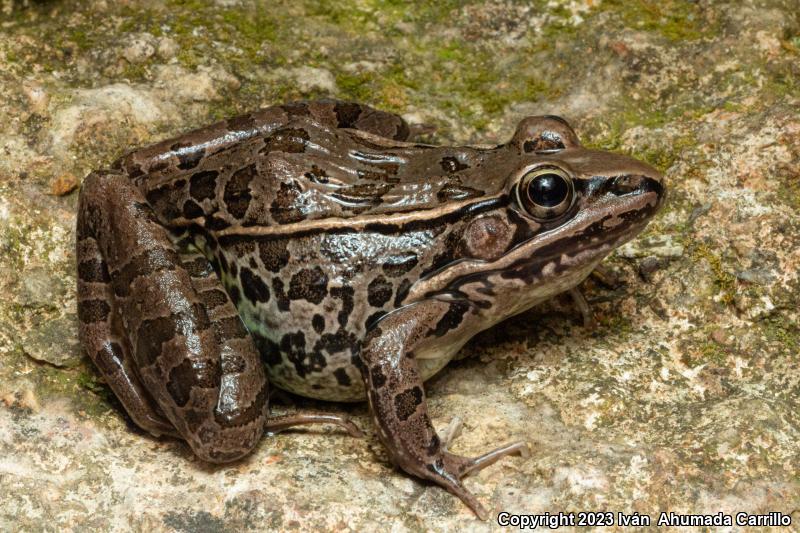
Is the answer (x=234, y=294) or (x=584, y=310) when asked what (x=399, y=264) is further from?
(x=584, y=310)

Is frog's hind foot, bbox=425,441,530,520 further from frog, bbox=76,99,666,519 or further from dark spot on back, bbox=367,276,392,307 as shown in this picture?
dark spot on back, bbox=367,276,392,307

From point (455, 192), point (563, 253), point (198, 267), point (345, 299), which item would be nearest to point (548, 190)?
point (563, 253)

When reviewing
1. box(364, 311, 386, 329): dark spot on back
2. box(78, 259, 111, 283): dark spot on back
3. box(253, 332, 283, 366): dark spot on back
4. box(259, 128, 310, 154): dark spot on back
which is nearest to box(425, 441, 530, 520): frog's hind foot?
box(364, 311, 386, 329): dark spot on back

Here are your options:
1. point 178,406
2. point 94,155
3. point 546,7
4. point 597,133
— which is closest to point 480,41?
point 546,7

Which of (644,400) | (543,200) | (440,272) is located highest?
(543,200)

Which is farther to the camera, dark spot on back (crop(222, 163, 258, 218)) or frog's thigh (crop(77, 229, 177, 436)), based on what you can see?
dark spot on back (crop(222, 163, 258, 218))

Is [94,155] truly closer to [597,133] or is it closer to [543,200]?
[543,200]

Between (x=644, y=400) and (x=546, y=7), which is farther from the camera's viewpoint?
(x=546, y=7)
